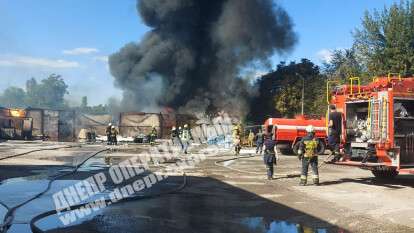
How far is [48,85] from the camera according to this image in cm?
13412

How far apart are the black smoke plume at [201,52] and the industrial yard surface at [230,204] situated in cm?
3730

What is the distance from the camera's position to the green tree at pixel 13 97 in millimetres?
134500

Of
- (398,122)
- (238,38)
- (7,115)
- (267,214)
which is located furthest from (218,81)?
(267,214)

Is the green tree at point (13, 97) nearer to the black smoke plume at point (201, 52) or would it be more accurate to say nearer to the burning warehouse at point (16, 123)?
the black smoke plume at point (201, 52)

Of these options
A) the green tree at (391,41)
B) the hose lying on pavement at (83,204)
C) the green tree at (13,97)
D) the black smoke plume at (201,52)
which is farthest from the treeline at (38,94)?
the hose lying on pavement at (83,204)

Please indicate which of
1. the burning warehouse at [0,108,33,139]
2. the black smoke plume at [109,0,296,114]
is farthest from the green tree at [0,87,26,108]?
the burning warehouse at [0,108,33,139]

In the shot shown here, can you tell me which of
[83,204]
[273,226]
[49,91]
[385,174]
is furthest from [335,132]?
[49,91]

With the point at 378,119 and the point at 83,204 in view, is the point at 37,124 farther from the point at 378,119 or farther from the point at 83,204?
the point at 83,204

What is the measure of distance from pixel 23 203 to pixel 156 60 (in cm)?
4384

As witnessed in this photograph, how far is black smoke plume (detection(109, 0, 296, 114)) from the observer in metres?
50.4

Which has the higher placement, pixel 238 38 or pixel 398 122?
pixel 238 38

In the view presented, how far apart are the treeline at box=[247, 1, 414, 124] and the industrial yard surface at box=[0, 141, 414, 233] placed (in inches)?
806

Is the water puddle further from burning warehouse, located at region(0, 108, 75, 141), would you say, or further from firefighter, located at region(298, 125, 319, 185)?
burning warehouse, located at region(0, 108, 75, 141)

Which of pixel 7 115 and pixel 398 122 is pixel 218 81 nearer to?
pixel 7 115
